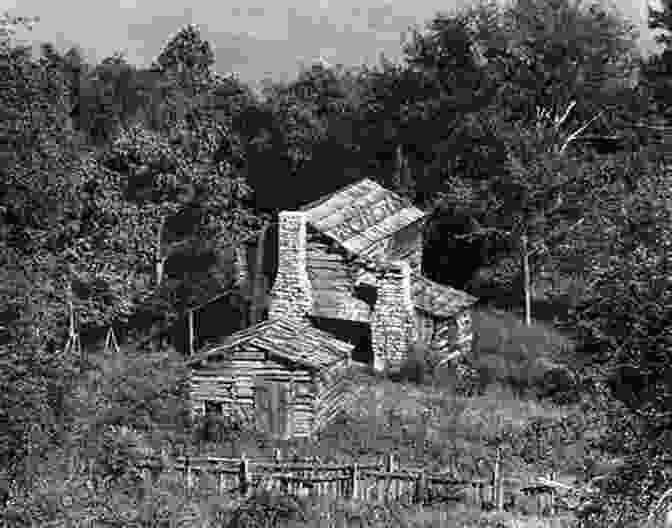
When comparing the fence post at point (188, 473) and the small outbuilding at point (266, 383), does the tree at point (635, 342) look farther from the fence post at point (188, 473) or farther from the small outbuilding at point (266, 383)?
the small outbuilding at point (266, 383)

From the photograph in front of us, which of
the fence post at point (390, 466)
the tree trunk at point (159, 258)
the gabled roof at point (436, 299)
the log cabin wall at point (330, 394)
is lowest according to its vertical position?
the fence post at point (390, 466)

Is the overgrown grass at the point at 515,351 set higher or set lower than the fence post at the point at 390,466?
higher

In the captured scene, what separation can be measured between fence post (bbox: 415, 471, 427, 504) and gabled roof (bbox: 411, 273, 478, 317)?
11966 millimetres

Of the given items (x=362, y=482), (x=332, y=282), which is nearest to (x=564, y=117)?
(x=332, y=282)

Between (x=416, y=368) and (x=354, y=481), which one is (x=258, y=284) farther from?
(x=354, y=481)

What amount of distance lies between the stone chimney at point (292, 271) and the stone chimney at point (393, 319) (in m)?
2.70

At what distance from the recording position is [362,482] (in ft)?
66.5

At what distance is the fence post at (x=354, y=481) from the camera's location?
20.2 metres

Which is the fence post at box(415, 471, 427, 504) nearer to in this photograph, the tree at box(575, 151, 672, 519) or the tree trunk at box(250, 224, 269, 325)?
the tree at box(575, 151, 672, 519)

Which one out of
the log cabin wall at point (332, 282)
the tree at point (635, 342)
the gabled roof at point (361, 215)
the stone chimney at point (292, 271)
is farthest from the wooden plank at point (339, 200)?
the tree at point (635, 342)

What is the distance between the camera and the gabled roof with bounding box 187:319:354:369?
25.0m

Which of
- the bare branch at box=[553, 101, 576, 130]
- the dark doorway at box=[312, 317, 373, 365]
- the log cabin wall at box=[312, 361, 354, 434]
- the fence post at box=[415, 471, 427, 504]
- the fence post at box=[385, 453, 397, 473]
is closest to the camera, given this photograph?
the fence post at box=[415, 471, 427, 504]

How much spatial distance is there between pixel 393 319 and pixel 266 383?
735 cm

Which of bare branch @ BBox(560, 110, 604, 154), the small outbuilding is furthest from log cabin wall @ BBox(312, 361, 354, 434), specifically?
bare branch @ BBox(560, 110, 604, 154)
